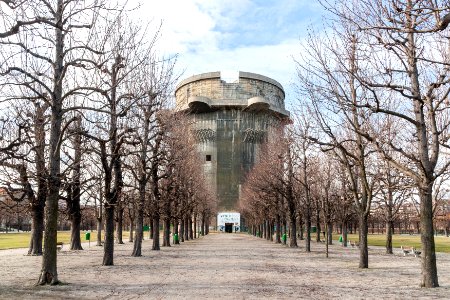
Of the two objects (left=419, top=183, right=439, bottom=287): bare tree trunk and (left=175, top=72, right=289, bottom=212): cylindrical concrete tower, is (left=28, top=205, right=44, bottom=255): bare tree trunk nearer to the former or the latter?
(left=419, top=183, right=439, bottom=287): bare tree trunk

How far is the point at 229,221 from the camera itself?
362 ft

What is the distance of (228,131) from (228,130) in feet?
0.86

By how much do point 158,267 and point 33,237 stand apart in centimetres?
1261

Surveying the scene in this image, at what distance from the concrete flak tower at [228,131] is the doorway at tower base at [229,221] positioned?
69 centimetres

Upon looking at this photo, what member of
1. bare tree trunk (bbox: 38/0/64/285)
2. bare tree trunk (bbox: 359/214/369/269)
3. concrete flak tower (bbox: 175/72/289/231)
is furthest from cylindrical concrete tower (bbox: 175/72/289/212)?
bare tree trunk (bbox: 38/0/64/285)

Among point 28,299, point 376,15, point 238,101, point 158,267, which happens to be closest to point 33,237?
point 158,267

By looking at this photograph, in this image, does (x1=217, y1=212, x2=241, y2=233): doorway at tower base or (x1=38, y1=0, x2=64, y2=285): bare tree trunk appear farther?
(x1=217, y1=212, x2=241, y2=233): doorway at tower base

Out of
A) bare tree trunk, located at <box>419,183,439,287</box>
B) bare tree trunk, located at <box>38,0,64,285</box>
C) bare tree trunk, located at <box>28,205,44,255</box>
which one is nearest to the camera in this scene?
bare tree trunk, located at <box>419,183,439,287</box>

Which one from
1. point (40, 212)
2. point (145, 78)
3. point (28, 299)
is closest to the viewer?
point (28, 299)

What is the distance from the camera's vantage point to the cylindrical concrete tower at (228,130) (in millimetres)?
111812

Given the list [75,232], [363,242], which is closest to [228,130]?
[75,232]

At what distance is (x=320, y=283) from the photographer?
15.7 meters

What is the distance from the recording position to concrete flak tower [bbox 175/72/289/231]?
367 feet

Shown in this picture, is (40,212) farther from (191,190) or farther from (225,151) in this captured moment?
(225,151)
